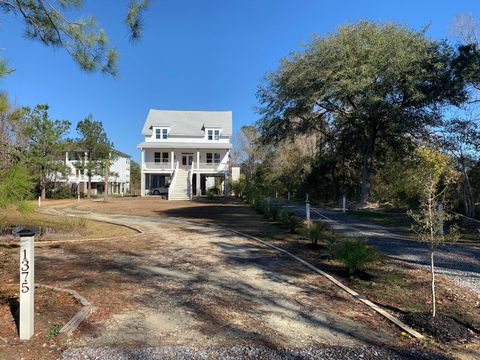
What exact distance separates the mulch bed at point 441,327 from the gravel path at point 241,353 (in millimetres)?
554

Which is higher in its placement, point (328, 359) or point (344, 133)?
point (344, 133)

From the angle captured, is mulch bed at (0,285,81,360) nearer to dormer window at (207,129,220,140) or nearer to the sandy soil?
the sandy soil

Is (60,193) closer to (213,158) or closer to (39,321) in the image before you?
(213,158)

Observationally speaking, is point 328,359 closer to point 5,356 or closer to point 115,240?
point 5,356

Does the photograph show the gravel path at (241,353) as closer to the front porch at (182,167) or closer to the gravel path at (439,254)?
the gravel path at (439,254)

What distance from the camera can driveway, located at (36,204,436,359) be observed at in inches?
165

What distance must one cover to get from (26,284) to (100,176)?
43.5 m

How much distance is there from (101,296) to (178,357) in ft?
7.57

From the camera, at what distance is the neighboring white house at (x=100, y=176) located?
4122cm

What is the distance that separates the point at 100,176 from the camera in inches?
1786

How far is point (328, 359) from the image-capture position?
3777 millimetres

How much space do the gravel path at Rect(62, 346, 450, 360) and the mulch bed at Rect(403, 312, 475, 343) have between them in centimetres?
55

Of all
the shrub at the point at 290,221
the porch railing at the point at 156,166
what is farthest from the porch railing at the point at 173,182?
the shrub at the point at 290,221

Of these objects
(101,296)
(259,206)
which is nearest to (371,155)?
(259,206)
